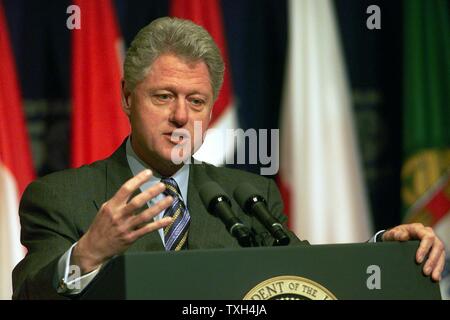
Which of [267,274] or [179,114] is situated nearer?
[267,274]

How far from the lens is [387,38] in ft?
12.7

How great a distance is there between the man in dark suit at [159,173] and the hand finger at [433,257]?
0.03 feet

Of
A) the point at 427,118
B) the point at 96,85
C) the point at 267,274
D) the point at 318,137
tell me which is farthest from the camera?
the point at 427,118

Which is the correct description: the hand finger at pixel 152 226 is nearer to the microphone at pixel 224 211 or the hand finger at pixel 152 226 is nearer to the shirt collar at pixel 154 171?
the microphone at pixel 224 211

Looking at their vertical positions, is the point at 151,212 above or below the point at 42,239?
above

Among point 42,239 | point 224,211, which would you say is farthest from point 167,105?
point 224,211

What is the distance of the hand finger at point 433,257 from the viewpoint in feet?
6.33

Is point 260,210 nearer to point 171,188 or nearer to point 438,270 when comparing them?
A: point 438,270

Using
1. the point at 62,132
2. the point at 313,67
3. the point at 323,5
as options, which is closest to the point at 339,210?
the point at 313,67

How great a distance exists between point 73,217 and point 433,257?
95cm

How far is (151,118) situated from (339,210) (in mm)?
1589

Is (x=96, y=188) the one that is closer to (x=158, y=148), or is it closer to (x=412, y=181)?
(x=158, y=148)

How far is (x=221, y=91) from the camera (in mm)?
3662

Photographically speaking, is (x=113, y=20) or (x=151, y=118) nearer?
(x=151, y=118)
